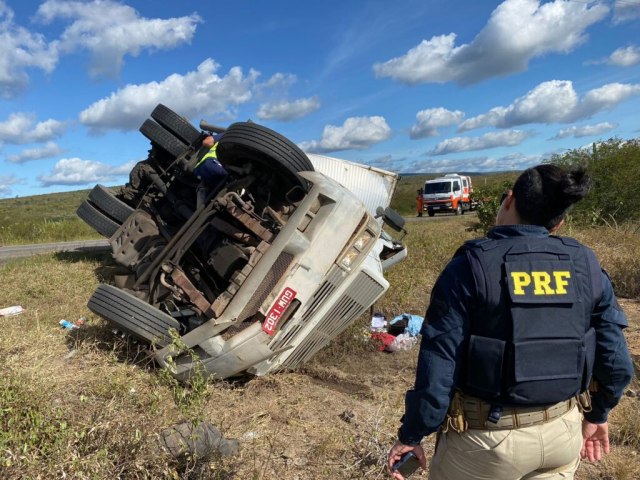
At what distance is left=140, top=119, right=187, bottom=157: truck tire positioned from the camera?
6453 millimetres

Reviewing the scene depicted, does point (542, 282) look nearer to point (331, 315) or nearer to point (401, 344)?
point (331, 315)

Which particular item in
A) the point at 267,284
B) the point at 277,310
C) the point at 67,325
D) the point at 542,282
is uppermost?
the point at 542,282

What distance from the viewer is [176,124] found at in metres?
6.57

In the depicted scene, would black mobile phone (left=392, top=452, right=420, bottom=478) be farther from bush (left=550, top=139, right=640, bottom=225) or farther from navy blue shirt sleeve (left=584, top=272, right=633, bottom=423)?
bush (left=550, top=139, right=640, bottom=225)

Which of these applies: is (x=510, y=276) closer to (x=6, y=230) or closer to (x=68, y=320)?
(x=68, y=320)

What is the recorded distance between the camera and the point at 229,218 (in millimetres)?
3910

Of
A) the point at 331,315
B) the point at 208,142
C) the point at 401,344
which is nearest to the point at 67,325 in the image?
the point at 208,142

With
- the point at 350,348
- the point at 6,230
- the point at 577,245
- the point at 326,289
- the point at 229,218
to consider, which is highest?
the point at 577,245

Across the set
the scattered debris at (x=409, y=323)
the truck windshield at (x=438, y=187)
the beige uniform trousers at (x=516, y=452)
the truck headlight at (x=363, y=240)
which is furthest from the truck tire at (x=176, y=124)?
the truck windshield at (x=438, y=187)

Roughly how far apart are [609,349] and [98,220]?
20.5ft

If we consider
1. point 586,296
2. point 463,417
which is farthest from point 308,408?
point 586,296

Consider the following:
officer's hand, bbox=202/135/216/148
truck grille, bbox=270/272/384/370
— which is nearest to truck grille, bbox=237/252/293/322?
truck grille, bbox=270/272/384/370

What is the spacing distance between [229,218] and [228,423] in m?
1.50

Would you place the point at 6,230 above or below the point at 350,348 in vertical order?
below
